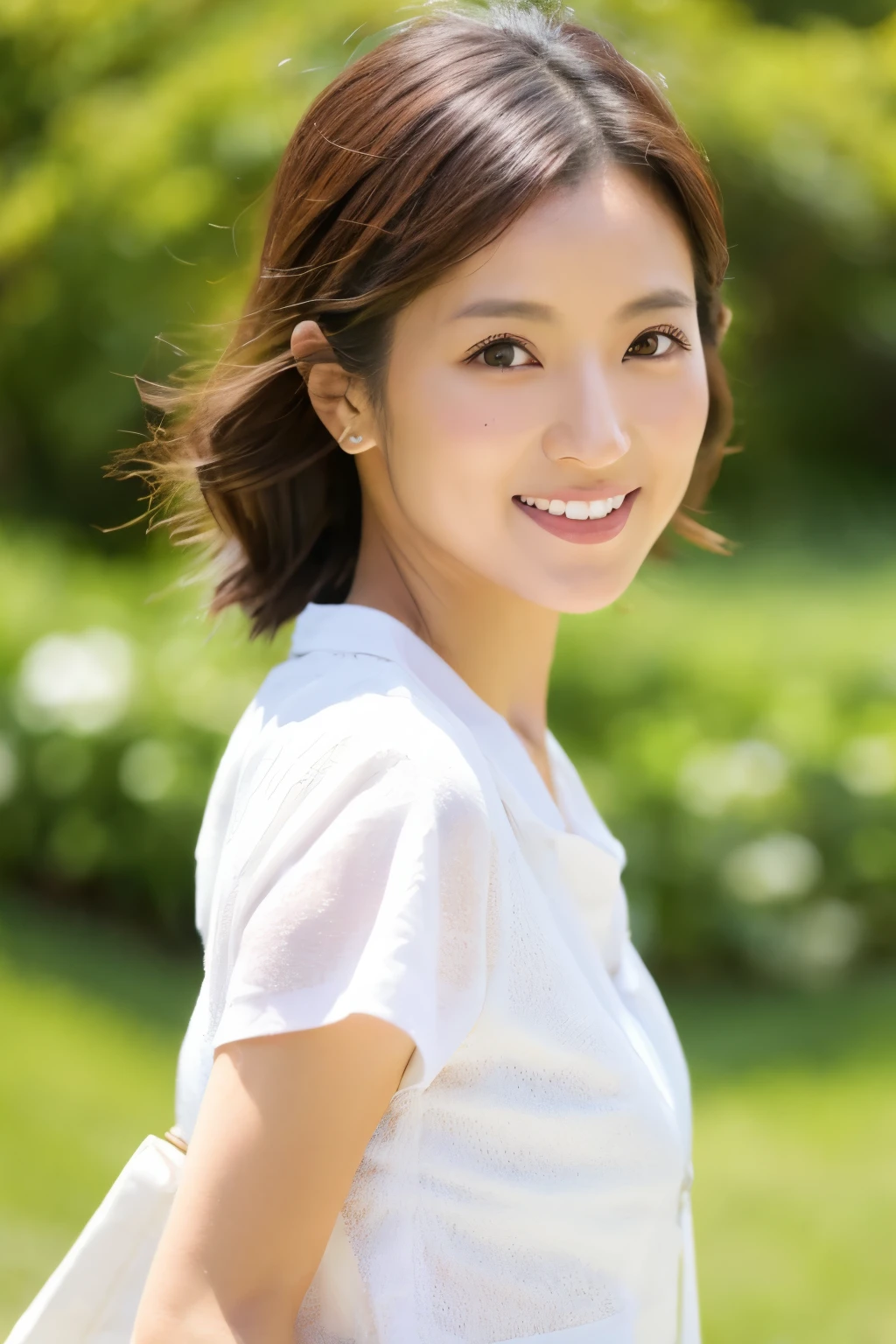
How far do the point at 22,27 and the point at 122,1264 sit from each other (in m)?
7.36

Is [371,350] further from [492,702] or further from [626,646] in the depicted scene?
[626,646]

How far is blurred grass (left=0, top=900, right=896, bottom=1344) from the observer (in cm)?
302

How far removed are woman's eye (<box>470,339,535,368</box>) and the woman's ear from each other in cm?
17

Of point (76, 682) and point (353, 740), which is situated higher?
point (353, 740)

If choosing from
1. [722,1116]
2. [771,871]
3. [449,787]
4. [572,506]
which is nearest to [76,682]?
[771,871]

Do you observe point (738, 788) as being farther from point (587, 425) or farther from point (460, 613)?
point (587, 425)

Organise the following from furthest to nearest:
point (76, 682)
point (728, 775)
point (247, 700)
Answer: point (76, 682) < point (247, 700) < point (728, 775)

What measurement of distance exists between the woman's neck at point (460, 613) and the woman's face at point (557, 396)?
0.10 metres

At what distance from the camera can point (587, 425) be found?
4.14 feet

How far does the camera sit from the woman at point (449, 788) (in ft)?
3.52

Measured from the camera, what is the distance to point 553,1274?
126cm

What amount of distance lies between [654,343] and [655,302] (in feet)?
0.17

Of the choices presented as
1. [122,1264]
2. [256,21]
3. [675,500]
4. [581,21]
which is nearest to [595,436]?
[675,500]

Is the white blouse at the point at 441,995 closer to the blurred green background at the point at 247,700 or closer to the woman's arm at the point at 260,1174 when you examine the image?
the woman's arm at the point at 260,1174
